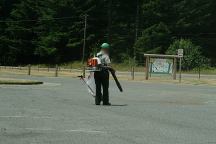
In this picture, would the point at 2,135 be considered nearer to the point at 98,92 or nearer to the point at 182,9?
the point at 98,92

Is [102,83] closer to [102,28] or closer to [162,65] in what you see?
[162,65]

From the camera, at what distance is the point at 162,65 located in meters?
45.9

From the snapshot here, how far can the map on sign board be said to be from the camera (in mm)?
45875

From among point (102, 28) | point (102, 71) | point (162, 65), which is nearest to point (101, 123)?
point (102, 71)

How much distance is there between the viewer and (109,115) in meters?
15.0

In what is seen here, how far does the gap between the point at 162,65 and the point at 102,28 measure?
4210 cm

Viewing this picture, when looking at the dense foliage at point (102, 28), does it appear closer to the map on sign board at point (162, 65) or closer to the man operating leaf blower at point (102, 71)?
the map on sign board at point (162, 65)

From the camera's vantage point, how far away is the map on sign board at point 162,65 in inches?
1806

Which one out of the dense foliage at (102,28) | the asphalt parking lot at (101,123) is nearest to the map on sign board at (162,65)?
the asphalt parking lot at (101,123)

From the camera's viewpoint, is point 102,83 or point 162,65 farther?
point 162,65

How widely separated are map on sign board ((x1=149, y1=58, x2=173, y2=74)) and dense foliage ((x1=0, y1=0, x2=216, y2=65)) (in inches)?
1204

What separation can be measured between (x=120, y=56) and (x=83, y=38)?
18.2 feet

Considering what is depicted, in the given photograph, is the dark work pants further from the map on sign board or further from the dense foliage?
the dense foliage

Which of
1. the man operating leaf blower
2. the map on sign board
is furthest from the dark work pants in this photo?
the map on sign board
